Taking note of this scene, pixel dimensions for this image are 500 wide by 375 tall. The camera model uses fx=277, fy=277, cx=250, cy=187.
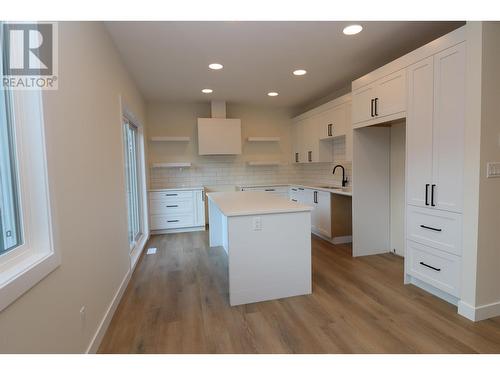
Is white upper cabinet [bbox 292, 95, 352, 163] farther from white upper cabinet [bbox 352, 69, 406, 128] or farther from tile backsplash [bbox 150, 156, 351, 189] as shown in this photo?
white upper cabinet [bbox 352, 69, 406, 128]

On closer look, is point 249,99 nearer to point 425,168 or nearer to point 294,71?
point 294,71

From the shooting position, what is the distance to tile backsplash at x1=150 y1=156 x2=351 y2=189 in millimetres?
5676

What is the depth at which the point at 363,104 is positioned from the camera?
133 inches

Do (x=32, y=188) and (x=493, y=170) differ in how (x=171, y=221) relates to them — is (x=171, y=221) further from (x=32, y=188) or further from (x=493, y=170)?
(x=493, y=170)

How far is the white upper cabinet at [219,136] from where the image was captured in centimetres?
545

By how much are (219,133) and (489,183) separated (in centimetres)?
430

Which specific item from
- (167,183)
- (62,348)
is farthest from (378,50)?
(167,183)

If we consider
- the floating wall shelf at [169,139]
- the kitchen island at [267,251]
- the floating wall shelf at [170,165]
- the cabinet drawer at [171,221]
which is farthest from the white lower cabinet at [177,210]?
the kitchen island at [267,251]

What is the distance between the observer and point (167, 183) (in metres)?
5.73

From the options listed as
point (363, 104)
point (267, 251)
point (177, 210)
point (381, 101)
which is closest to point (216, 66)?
point (363, 104)

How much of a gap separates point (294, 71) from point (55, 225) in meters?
3.48

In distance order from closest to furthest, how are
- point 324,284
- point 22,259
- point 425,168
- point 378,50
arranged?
point 22,259
point 425,168
point 324,284
point 378,50

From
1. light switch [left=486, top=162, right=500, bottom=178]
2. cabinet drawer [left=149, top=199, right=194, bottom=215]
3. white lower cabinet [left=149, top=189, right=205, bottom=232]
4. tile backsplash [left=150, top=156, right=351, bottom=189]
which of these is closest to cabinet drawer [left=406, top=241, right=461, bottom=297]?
light switch [left=486, top=162, right=500, bottom=178]

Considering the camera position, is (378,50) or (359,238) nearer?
(378,50)
